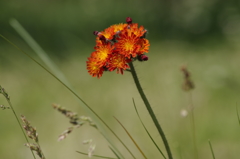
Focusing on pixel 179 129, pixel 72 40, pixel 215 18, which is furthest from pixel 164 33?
pixel 179 129

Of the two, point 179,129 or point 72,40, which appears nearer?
point 179,129

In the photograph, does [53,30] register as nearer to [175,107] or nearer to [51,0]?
[51,0]

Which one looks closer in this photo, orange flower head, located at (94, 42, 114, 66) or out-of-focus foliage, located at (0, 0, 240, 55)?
orange flower head, located at (94, 42, 114, 66)

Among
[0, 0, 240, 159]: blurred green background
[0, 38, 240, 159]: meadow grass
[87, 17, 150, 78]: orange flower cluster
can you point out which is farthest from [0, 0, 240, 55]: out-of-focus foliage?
[87, 17, 150, 78]: orange flower cluster

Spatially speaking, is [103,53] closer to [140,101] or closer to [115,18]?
[140,101]

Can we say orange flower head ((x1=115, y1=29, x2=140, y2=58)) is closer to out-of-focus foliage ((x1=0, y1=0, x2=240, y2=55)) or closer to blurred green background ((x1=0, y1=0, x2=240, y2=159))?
blurred green background ((x1=0, y1=0, x2=240, y2=159))

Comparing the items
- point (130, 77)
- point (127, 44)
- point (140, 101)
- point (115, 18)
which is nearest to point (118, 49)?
point (127, 44)
